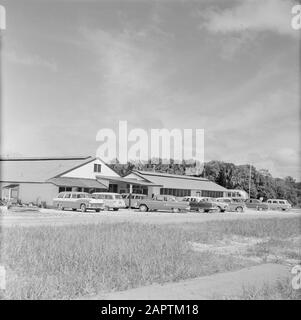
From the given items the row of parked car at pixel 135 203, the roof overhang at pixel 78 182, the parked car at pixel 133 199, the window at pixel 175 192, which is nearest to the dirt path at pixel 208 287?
the row of parked car at pixel 135 203

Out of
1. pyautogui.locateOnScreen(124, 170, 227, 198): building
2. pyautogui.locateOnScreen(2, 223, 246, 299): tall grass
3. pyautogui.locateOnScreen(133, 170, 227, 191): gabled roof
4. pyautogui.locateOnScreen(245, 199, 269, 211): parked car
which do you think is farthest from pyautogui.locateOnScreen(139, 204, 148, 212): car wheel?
pyautogui.locateOnScreen(2, 223, 246, 299): tall grass

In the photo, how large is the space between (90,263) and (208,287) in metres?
2.87

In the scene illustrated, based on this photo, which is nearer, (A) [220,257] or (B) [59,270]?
(B) [59,270]

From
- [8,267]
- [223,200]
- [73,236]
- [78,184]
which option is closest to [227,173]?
[223,200]

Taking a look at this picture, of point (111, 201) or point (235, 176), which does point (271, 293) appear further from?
point (235, 176)

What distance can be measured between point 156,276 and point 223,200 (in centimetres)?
3998

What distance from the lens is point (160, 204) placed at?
122 feet

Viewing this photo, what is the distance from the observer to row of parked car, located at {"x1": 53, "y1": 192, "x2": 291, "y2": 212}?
33.1m

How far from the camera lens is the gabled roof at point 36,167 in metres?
41.2

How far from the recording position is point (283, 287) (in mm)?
8180

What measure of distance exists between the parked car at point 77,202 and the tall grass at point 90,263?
18405mm

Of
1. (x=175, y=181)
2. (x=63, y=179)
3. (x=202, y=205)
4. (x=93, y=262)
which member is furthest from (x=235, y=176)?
(x=93, y=262)
